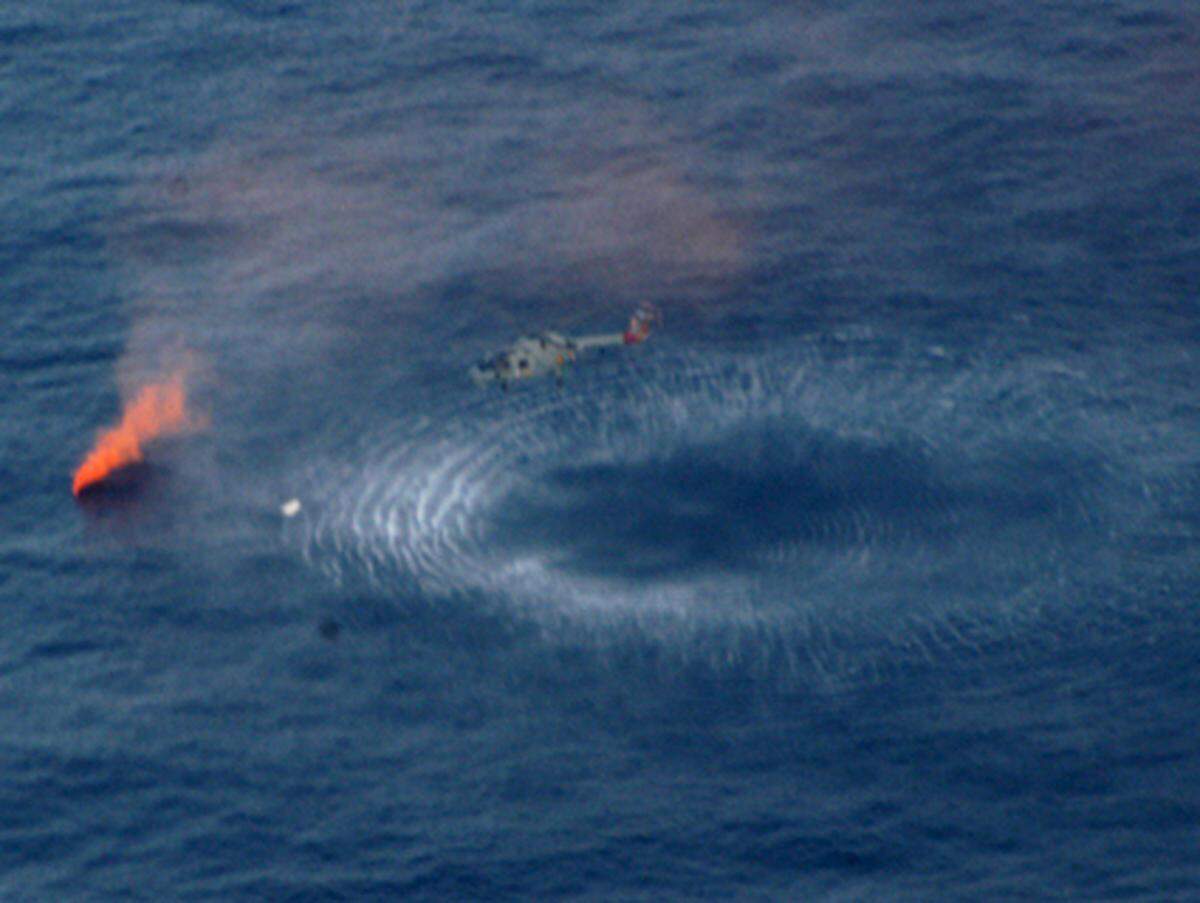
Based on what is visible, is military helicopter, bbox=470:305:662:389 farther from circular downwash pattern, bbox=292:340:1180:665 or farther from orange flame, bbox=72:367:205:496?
orange flame, bbox=72:367:205:496

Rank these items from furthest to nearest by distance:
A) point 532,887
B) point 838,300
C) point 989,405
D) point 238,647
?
point 838,300 → point 989,405 → point 238,647 → point 532,887

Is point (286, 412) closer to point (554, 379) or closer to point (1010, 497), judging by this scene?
point (554, 379)

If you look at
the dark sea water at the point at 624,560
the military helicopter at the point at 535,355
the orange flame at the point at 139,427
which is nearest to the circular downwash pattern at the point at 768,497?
the dark sea water at the point at 624,560

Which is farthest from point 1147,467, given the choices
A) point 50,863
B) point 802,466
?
point 50,863

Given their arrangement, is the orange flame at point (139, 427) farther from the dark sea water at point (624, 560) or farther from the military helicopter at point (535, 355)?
the military helicopter at point (535, 355)

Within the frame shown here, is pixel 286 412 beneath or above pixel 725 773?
above

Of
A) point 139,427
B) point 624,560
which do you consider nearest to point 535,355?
point 624,560

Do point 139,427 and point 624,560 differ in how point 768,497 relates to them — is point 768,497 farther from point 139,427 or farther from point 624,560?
point 139,427

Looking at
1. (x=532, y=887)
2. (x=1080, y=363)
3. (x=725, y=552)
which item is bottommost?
(x=532, y=887)
